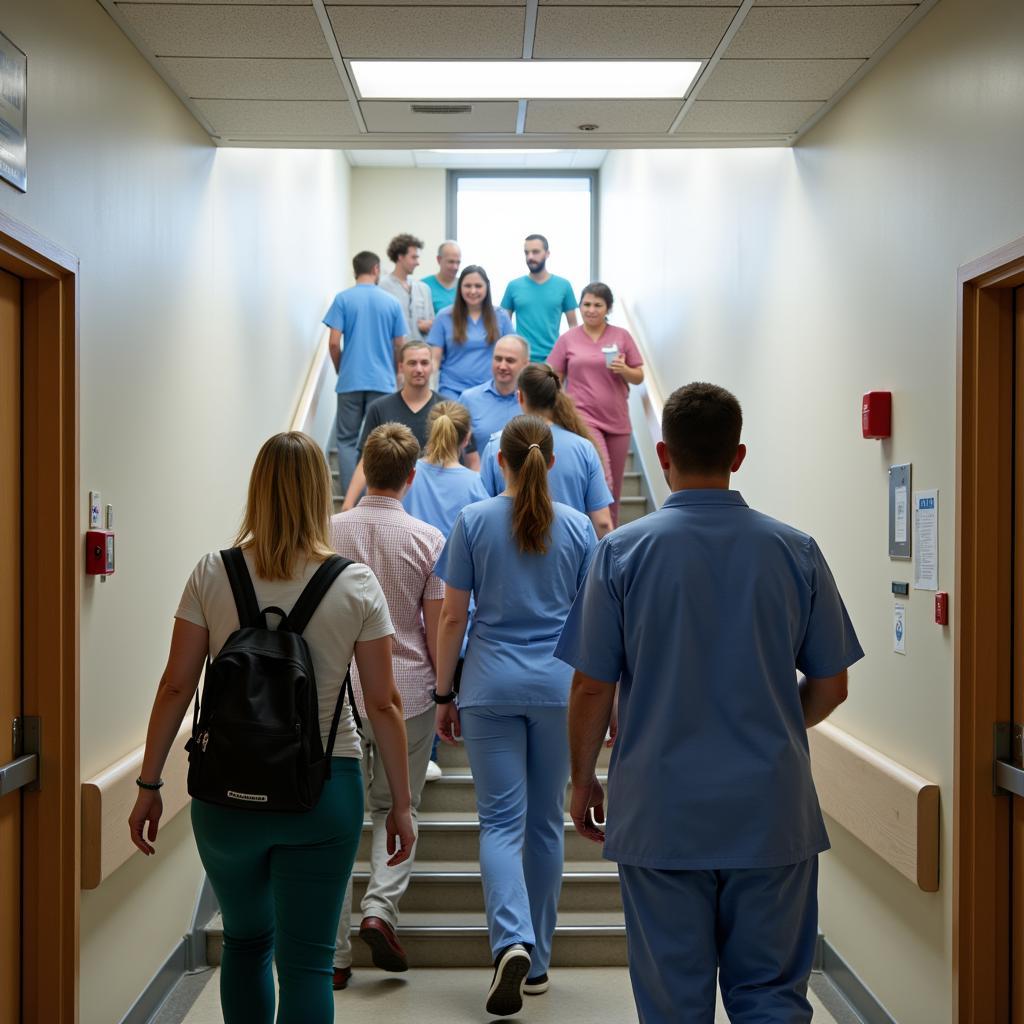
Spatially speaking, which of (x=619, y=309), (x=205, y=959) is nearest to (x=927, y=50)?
(x=205, y=959)

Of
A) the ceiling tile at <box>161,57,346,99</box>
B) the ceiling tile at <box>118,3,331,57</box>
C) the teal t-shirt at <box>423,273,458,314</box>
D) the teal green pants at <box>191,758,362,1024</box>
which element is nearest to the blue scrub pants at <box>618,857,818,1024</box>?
the teal green pants at <box>191,758,362,1024</box>

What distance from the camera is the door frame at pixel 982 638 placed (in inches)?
117

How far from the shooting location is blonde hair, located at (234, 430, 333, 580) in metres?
2.47

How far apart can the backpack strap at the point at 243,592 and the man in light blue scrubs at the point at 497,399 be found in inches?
127

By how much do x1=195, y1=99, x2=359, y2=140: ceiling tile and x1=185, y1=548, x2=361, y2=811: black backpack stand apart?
2.39 metres

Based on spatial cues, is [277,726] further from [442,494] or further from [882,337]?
[442,494]

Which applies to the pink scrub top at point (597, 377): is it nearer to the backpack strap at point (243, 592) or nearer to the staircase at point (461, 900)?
the staircase at point (461, 900)

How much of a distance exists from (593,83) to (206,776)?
262 cm

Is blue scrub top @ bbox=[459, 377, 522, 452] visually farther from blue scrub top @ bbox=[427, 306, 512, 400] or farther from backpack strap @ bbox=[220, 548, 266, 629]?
backpack strap @ bbox=[220, 548, 266, 629]

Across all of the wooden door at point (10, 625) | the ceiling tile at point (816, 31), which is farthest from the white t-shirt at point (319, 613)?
the ceiling tile at point (816, 31)

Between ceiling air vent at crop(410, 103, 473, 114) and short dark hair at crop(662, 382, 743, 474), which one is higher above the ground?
ceiling air vent at crop(410, 103, 473, 114)

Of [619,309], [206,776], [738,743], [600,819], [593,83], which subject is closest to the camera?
[738,743]

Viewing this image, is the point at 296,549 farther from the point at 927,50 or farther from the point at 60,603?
the point at 927,50

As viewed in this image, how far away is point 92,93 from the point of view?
3.18m
